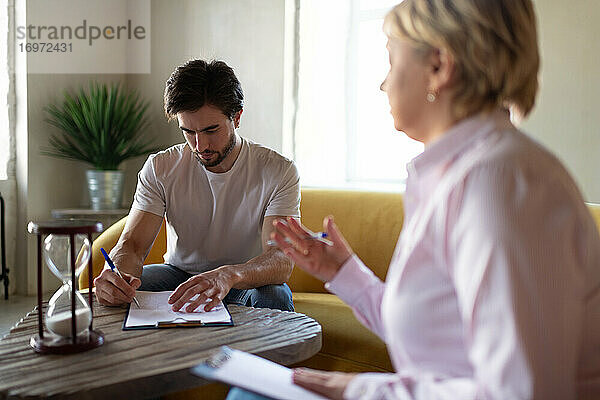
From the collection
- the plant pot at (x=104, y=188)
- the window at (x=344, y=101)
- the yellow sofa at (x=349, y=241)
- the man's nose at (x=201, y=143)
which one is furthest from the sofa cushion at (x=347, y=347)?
the plant pot at (x=104, y=188)

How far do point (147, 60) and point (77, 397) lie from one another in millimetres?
3876

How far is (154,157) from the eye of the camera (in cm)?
258

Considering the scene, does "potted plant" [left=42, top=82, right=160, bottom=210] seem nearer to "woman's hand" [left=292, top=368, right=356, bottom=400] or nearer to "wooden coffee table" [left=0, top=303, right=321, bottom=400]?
"wooden coffee table" [left=0, top=303, right=321, bottom=400]

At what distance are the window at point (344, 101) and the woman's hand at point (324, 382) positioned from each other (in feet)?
9.74

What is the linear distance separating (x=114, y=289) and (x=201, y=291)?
24cm

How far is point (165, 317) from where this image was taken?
5.57 ft

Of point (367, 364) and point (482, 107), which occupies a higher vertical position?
point (482, 107)

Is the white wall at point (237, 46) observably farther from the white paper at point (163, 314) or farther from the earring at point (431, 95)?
the earring at point (431, 95)

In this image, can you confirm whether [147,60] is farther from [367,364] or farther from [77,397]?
[77,397]

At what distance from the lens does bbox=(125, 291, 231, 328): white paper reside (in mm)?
1666

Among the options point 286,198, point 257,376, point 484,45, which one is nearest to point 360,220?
point 286,198

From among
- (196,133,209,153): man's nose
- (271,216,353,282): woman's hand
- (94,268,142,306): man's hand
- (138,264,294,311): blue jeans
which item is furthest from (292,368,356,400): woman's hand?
(196,133,209,153): man's nose

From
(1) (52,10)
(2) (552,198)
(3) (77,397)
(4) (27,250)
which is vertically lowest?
(4) (27,250)

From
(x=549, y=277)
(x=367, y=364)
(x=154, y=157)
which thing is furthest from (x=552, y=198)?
(x=154, y=157)
